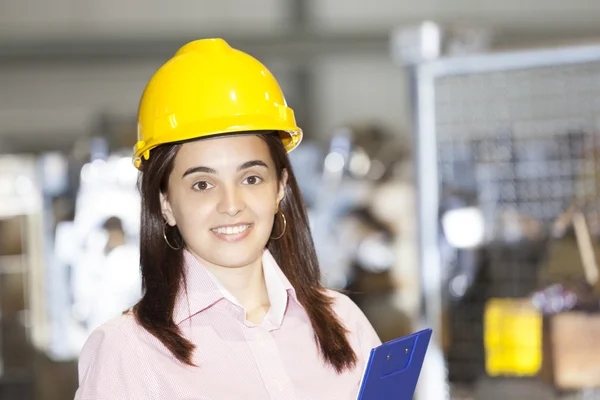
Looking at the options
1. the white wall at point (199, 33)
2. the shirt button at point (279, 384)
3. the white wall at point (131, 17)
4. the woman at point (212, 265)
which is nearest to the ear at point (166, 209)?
the woman at point (212, 265)

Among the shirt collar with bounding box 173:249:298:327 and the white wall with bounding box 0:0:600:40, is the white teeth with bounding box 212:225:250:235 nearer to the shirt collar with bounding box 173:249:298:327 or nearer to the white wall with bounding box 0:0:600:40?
the shirt collar with bounding box 173:249:298:327

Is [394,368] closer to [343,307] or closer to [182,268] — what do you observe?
[343,307]

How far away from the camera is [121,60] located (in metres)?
10.6

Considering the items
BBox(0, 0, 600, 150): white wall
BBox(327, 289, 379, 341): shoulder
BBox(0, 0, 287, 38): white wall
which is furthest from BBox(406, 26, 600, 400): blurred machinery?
BBox(0, 0, 287, 38): white wall

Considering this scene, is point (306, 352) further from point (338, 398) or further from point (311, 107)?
point (311, 107)

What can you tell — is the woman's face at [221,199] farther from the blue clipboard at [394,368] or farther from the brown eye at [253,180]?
the blue clipboard at [394,368]

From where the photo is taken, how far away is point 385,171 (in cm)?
801

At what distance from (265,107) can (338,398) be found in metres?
0.55

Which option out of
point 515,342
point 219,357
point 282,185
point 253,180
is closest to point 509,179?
point 515,342

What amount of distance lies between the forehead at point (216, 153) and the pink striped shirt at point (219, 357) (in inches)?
7.5

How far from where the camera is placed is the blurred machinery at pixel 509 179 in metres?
3.51

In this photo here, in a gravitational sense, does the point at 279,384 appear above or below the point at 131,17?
→ below

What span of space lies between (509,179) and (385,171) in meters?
4.36

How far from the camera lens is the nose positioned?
1847 millimetres
